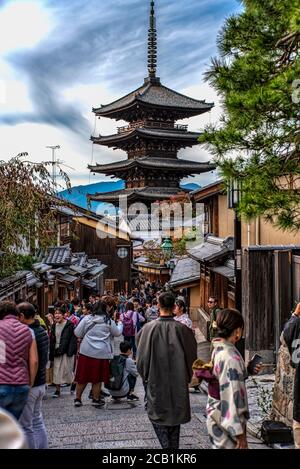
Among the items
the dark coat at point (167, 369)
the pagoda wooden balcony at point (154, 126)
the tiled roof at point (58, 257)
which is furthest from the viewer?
the pagoda wooden balcony at point (154, 126)

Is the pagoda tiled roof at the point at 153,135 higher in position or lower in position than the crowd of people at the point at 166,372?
higher

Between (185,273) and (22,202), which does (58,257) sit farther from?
(22,202)

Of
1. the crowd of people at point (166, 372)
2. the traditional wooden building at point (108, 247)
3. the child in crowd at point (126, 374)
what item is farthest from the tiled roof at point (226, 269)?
the traditional wooden building at point (108, 247)

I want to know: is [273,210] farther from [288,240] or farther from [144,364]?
[288,240]

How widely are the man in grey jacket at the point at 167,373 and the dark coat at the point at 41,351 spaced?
0.98 metres

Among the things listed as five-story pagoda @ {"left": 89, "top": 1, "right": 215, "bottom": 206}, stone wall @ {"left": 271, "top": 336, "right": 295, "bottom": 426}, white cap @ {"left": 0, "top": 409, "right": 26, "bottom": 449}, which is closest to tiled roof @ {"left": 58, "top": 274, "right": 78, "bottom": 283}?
stone wall @ {"left": 271, "top": 336, "right": 295, "bottom": 426}

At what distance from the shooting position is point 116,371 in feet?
26.7

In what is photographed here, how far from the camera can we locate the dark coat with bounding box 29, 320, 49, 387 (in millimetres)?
5266

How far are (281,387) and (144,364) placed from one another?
7.67ft

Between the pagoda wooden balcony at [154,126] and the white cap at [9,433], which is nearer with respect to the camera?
the white cap at [9,433]

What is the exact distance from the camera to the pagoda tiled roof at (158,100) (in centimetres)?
4109

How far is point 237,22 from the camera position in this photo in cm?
657

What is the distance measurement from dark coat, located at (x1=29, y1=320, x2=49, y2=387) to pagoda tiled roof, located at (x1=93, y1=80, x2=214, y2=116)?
117ft

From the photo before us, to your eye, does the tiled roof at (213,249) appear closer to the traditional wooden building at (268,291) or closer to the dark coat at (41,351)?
the traditional wooden building at (268,291)
